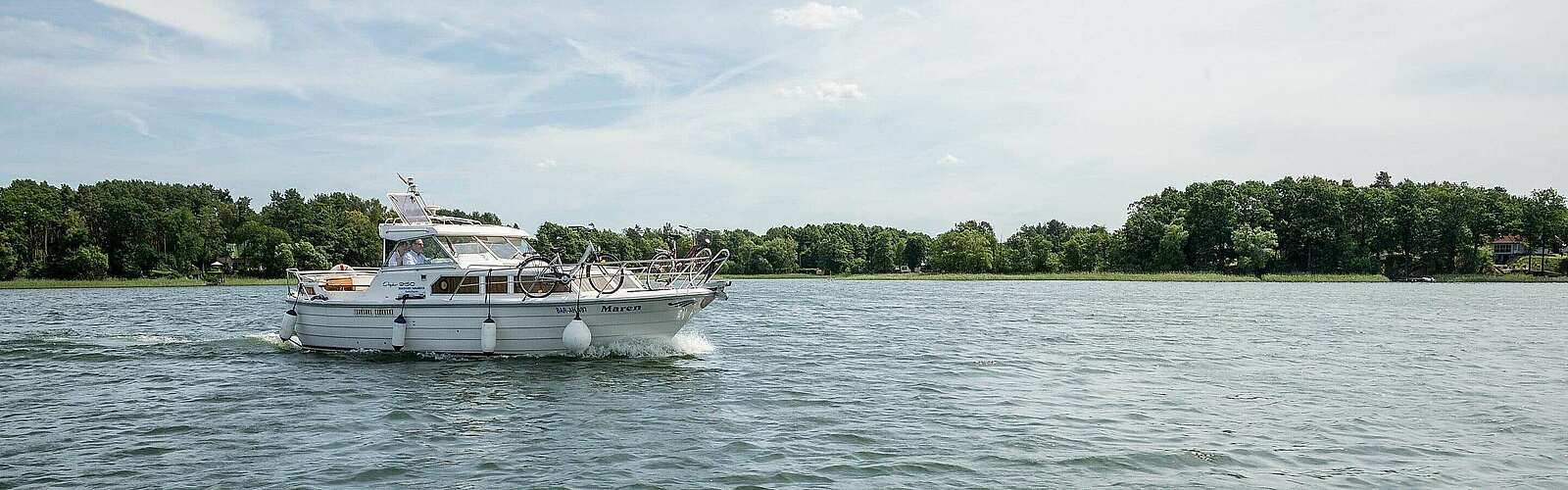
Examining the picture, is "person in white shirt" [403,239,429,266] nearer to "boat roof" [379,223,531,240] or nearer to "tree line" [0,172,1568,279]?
"boat roof" [379,223,531,240]

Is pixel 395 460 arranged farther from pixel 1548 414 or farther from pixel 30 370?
pixel 1548 414

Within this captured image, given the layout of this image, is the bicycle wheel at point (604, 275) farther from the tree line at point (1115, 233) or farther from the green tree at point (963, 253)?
the green tree at point (963, 253)

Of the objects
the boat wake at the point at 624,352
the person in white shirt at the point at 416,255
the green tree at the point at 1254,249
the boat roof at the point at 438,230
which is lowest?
the boat wake at the point at 624,352

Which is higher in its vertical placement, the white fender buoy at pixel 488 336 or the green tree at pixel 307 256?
the green tree at pixel 307 256

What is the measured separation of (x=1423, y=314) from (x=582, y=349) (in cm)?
3716

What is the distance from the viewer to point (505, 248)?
972 inches

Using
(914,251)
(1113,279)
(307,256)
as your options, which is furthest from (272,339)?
(914,251)

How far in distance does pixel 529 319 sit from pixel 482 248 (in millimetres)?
3381

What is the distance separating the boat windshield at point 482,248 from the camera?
2334cm

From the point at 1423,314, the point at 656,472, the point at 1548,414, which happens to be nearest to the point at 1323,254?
the point at 1423,314

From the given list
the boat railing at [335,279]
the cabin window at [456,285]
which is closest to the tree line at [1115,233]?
the boat railing at [335,279]

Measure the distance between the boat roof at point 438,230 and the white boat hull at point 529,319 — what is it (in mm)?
1864

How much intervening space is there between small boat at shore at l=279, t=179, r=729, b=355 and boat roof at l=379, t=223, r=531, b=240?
3cm

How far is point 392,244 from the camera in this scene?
2592 centimetres
